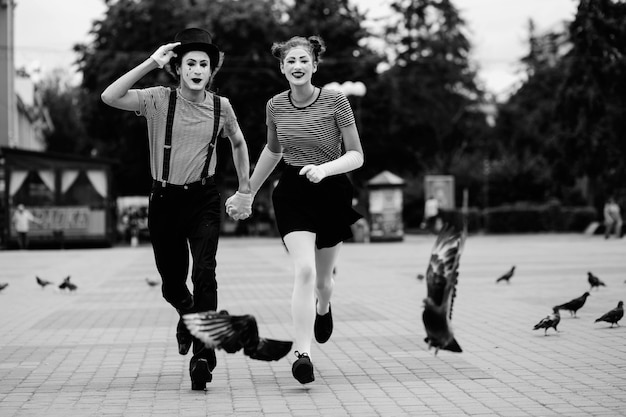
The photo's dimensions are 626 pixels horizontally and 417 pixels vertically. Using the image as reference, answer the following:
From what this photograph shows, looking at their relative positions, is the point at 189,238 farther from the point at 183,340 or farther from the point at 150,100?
the point at 150,100

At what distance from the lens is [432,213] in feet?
125

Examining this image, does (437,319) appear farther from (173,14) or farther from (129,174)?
(129,174)

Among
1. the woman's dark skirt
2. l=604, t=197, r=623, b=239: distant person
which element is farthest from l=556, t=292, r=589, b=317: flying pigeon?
l=604, t=197, r=623, b=239: distant person

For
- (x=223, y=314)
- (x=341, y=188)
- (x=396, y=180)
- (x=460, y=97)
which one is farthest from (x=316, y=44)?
(x=460, y=97)

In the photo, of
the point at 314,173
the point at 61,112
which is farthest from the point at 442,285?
the point at 61,112

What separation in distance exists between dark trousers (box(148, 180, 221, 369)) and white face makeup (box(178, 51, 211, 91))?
1.87 feet

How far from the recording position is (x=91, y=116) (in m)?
42.4

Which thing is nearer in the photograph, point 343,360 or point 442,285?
point 442,285

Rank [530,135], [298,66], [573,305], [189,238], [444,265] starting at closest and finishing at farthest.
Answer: [444,265] < [189,238] < [298,66] < [573,305] < [530,135]

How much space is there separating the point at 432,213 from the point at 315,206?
1277 inches

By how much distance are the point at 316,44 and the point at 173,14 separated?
3446 centimetres

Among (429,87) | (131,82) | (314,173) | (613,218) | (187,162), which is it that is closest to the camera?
(314,173)

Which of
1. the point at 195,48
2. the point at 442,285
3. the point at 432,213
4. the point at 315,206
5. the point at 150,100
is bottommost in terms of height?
the point at 432,213

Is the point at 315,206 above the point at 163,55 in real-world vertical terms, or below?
below
